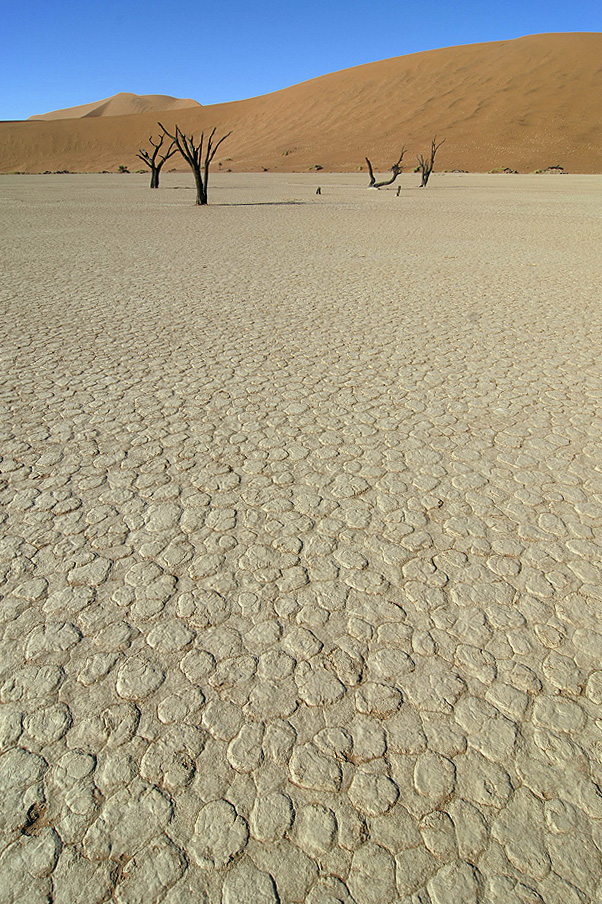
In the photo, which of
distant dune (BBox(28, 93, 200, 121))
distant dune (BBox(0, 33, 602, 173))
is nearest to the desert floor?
distant dune (BBox(0, 33, 602, 173))

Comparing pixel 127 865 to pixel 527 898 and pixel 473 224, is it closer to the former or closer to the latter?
pixel 527 898

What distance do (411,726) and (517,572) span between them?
103cm

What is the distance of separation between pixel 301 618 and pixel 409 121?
2325 inches

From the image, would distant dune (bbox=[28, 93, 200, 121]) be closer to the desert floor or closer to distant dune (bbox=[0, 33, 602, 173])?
distant dune (bbox=[0, 33, 602, 173])

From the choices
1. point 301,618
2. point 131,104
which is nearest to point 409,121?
point 301,618

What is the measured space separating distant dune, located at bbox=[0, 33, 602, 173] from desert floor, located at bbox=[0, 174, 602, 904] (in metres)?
43.1

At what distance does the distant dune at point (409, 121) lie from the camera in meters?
45.3

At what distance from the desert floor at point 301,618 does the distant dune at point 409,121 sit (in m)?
43.1

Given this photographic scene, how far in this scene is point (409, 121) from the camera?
52750 millimetres

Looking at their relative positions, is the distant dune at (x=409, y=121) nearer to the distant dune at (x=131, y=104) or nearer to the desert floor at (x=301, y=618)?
the desert floor at (x=301, y=618)

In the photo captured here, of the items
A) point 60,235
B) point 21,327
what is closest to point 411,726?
point 21,327

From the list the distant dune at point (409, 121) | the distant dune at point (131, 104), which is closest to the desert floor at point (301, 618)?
the distant dune at point (409, 121)

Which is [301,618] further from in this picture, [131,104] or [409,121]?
[131,104]

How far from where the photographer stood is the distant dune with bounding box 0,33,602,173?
45.3m
